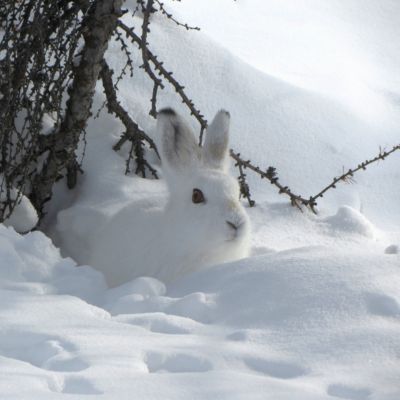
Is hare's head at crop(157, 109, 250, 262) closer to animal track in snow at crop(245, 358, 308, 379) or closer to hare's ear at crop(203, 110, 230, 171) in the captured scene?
hare's ear at crop(203, 110, 230, 171)

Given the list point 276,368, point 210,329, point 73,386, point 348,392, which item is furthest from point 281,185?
point 73,386

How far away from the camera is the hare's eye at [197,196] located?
4.50m

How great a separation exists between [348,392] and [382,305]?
27.4 inches

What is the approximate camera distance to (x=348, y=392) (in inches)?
95.0

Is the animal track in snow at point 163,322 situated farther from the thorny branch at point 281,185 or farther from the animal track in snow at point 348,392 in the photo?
the thorny branch at point 281,185

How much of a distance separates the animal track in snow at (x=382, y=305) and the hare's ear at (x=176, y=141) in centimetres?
184

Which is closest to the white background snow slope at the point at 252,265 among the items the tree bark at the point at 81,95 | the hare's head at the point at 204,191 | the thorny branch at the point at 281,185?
the thorny branch at the point at 281,185

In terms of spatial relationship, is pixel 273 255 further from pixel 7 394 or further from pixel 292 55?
pixel 292 55

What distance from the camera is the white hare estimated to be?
440 cm

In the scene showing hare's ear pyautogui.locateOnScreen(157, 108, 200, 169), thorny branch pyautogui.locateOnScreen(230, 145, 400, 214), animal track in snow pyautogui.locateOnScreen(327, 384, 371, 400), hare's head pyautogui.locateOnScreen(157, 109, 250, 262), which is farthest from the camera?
thorny branch pyautogui.locateOnScreen(230, 145, 400, 214)

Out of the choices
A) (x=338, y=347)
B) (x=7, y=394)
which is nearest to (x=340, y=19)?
(x=338, y=347)

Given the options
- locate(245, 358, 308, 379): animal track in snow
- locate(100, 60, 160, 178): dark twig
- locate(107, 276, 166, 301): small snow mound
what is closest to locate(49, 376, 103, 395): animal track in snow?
locate(245, 358, 308, 379): animal track in snow

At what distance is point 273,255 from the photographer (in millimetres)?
3764

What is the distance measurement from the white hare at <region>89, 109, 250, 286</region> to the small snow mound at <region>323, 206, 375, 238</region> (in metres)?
0.93
